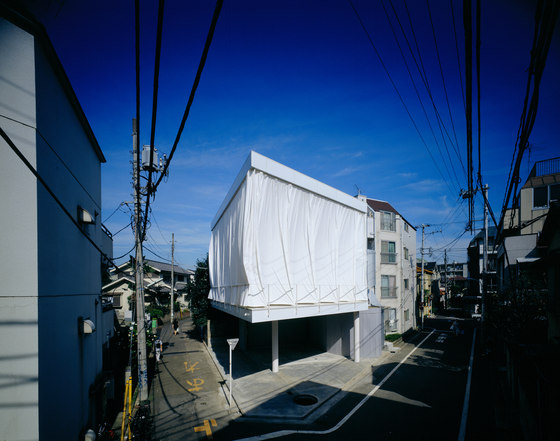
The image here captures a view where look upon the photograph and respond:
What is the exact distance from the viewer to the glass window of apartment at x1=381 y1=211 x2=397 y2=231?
25.3 m

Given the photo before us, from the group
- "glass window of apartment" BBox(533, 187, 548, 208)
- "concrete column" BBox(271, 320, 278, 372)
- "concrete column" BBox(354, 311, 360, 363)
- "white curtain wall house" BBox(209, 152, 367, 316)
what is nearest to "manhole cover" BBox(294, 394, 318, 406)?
"concrete column" BBox(271, 320, 278, 372)

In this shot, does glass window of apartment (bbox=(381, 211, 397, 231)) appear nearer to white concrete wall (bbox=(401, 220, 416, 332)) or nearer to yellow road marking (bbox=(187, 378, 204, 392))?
white concrete wall (bbox=(401, 220, 416, 332))

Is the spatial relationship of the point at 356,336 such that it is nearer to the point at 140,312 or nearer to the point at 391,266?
the point at 391,266

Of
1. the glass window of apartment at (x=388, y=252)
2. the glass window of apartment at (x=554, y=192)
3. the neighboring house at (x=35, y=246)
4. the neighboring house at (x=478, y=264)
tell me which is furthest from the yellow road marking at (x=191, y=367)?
the neighboring house at (x=478, y=264)

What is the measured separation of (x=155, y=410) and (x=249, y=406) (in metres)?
3.43

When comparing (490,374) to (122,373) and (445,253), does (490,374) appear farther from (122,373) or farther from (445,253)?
(445,253)

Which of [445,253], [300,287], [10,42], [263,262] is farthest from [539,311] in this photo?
[445,253]

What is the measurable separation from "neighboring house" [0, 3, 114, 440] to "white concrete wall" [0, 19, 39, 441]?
14mm

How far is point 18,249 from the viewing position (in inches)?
208

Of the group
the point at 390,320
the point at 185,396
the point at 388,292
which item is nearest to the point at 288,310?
the point at 185,396

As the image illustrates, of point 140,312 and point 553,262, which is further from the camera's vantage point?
point 140,312

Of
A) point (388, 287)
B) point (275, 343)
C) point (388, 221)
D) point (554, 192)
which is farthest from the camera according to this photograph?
point (388, 221)

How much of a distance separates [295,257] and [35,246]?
9605 mm

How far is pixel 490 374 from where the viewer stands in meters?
14.5
